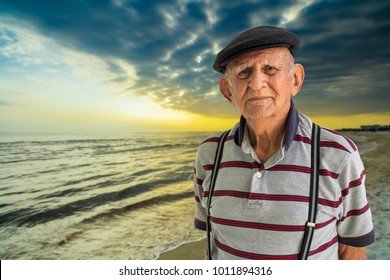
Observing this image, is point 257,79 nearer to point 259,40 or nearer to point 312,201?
point 259,40

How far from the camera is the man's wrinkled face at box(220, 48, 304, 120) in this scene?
1495 mm

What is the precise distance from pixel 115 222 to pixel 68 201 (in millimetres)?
2490

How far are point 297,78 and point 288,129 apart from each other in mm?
441

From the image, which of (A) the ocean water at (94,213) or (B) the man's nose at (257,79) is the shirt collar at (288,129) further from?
(A) the ocean water at (94,213)

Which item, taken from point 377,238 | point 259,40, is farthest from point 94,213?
point 259,40

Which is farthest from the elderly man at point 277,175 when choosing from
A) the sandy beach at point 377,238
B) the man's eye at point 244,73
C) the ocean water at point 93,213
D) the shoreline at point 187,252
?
the ocean water at point 93,213

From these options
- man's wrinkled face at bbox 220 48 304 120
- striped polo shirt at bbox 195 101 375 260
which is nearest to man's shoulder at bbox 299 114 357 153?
striped polo shirt at bbox 195 101 375 260

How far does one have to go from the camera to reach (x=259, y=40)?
1.42m

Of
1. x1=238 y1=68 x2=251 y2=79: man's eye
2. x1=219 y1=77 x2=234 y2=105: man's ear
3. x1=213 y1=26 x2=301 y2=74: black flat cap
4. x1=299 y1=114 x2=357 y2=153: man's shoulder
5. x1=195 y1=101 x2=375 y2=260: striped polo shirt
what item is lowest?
x1=195 y1=101 x2=375 y2=260: striped polo shirt

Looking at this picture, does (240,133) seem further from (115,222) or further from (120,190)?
(120,190)

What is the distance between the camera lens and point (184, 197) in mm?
8586

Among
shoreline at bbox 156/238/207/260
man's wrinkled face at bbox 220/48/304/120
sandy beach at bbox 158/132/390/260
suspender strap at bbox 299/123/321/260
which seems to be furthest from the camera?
shoreline at bbox 156/238/207/260

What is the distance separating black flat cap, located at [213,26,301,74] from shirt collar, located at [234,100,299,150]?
1.21ft

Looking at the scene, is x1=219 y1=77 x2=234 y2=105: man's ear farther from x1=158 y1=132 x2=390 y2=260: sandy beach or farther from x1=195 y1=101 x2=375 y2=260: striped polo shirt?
x1=158 y1=132 x2=390 y2=260: sandy beach
